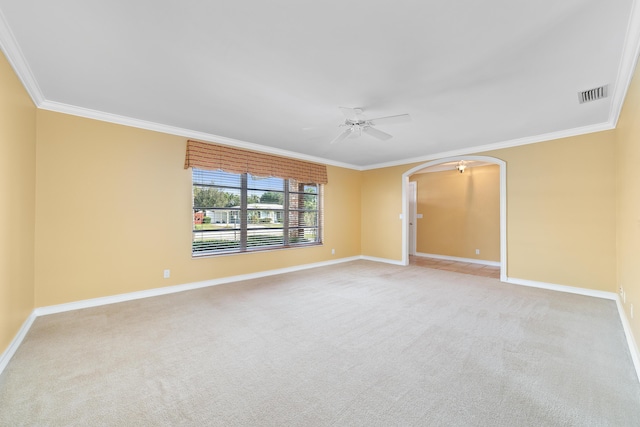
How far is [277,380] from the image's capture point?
197 cm

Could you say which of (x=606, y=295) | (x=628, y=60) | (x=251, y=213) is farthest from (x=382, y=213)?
(x=628, y=60)

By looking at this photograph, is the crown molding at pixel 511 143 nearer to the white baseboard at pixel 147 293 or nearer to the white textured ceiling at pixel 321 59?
the white textured ceiling at pixel 321 59

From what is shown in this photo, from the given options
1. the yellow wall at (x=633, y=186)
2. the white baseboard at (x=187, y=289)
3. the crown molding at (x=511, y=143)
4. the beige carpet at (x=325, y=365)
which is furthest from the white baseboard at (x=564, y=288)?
the crown molding at (x=511, y=143)

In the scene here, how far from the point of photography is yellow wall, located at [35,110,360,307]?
10.6 feet

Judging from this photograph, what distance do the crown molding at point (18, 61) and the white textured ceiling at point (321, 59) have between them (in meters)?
0.01

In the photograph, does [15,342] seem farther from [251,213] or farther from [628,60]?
[628,60]

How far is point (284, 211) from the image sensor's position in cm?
573

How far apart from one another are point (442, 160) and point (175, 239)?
533cm

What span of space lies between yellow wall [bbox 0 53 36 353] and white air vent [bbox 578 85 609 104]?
543 cm

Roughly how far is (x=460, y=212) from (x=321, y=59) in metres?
6.28

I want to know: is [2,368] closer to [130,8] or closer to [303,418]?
[303,418]

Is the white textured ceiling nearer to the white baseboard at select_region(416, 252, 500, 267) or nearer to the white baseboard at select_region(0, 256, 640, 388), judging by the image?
the white baseboard at select_region(0, 256, 640, 388)

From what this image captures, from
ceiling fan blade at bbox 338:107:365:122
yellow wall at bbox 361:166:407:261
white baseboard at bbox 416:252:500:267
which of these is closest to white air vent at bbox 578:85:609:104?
ceiling fan blade at bbox 338:107:365:122

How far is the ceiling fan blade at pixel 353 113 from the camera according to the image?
2.93m
